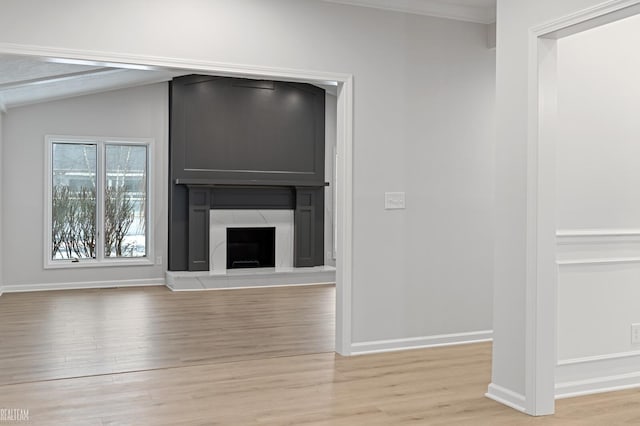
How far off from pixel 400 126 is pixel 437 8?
102 cm

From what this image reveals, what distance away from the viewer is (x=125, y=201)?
28.8 feet

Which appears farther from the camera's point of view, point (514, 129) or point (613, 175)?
point (613, 175)

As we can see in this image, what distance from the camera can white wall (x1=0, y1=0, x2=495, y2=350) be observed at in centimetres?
420

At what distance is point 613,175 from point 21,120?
730 cm

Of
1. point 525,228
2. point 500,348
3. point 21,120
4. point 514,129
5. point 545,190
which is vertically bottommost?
point 500,348

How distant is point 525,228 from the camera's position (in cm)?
333

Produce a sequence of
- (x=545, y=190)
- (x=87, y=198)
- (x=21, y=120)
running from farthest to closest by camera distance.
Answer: (x=87, y=198) < (x=21, y=120) < (x=545, y=190)

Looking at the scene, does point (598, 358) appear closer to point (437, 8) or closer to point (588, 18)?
point (588, 18)

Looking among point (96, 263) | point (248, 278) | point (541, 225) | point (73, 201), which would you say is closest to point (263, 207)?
point (248, 278)

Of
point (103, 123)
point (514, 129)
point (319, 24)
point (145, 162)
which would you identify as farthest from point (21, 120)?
point (514, 129)

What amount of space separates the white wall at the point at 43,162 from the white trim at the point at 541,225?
644 centimetres

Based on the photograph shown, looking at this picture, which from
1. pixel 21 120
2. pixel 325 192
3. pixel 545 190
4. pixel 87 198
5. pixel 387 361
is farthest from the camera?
pixel 325 192

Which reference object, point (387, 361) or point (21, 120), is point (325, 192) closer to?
point (21, 120)

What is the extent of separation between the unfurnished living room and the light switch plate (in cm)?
2
